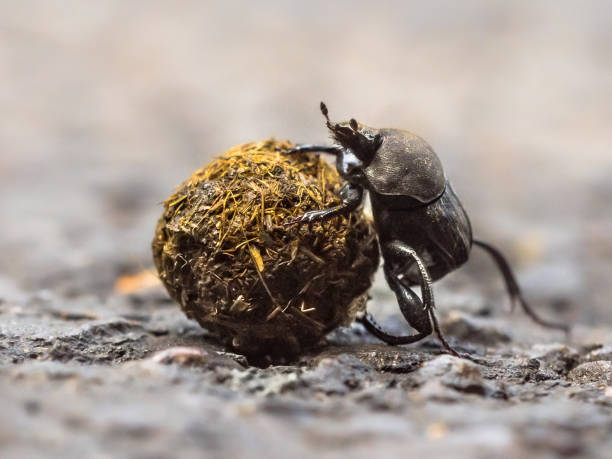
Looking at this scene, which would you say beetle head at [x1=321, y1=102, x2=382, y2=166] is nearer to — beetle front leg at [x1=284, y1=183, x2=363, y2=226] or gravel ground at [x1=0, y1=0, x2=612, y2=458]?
beetle front leg at [x1=284, y1=183, x2=363, y2=226]

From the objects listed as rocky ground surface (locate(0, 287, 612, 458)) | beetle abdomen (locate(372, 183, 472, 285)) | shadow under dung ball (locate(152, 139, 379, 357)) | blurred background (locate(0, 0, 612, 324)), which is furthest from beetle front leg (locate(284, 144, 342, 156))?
blurred background (locate(0, 0, 612, 324))

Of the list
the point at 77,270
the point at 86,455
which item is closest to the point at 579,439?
the point at 86,455

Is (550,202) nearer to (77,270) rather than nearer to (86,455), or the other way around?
(77,270)

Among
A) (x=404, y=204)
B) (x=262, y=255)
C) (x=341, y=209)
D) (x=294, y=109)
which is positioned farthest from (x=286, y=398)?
(x=294, y=109)

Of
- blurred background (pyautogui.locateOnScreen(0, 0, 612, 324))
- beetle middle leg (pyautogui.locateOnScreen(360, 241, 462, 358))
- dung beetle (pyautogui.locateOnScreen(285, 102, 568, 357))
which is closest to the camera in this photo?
beetle middle leg (pyautogui.locateOnScreen(360, 241, 462, 358))

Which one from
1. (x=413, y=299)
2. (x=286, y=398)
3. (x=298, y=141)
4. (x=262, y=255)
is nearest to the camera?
(x=286, y=398)

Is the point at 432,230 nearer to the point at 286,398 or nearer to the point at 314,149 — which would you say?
the point at 314,149

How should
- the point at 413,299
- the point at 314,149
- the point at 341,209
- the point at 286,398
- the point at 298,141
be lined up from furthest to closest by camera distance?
the point at 298,141 < the point at 314,149 < the point at 413,299 < the point at 341,209 < the point at 286,398
